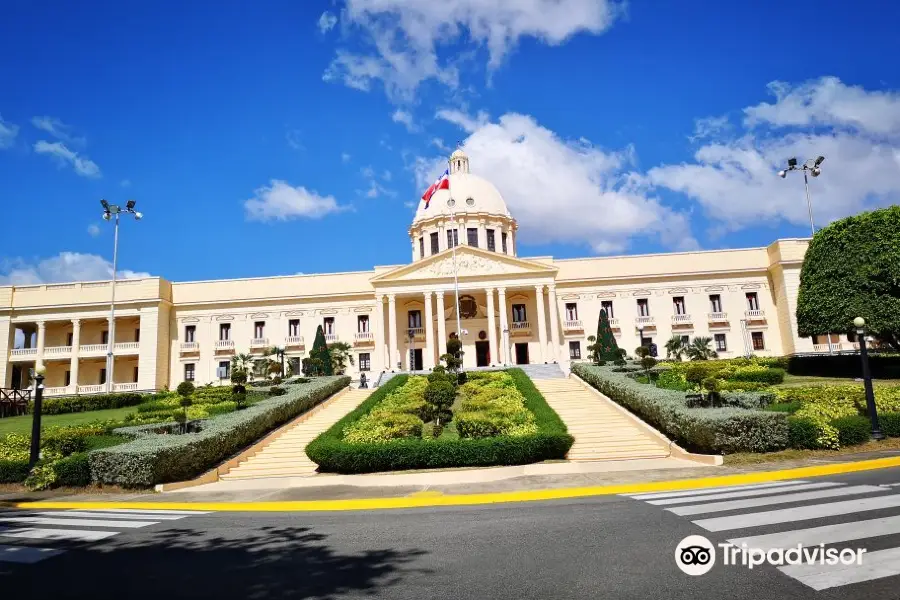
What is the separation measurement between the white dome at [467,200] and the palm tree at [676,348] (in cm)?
1985

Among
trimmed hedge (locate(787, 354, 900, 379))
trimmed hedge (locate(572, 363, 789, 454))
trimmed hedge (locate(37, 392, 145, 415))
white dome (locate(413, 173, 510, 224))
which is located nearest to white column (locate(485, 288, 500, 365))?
white dome (locate(413, 173, 510, 224))

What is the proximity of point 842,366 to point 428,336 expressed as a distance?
27.3 m

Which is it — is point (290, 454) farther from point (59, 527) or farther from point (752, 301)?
point (752, 301)

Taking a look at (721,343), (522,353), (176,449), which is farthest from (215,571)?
(721,343)

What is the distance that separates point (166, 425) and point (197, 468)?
4568mm

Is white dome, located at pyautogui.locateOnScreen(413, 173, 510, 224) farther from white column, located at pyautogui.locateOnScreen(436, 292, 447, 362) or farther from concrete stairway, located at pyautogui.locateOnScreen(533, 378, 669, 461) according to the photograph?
concrete stairway, located at pyautogui.locateOnScreen(533, 378, 669, 461)

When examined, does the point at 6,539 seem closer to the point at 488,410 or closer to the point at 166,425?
the point at 166,425

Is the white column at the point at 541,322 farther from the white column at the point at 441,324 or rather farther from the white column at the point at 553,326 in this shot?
the white column at the point at 441,324

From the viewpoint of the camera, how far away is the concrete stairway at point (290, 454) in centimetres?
1762

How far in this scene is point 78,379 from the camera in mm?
49406

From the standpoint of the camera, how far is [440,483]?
14312 millimetres

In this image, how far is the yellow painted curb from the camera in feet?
39.0

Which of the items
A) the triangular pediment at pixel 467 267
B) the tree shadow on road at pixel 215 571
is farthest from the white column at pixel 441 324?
the tree shadow on road at pixel 215 571

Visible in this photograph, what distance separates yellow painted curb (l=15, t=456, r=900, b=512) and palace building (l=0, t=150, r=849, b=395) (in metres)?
32.2
